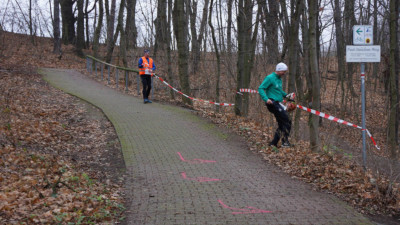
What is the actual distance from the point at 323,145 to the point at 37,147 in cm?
637

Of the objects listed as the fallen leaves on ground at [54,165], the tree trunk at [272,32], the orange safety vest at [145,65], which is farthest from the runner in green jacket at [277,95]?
the orange safety vest at [145,65]

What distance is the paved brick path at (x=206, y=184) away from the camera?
5.39 metres

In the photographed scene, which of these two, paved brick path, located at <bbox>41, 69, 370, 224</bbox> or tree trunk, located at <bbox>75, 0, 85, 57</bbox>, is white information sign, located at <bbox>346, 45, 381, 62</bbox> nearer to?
paved brick path, located at <bbox>41, 69, 370, 224</bbox>

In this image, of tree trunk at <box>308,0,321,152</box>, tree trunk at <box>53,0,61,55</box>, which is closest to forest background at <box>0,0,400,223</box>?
tree trunk at <box>308,0,321,152</box>

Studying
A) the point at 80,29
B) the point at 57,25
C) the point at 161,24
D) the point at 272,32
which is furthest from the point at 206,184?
the point at 80,29

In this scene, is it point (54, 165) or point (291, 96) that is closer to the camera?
point (54, 165)

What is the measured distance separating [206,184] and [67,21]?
106ft

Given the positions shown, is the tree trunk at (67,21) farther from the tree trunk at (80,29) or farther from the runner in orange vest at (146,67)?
the runner in orange vest at (146,67)

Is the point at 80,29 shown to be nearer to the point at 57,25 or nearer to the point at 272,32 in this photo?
the point at 57,25

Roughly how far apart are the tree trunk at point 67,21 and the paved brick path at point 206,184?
2551cm

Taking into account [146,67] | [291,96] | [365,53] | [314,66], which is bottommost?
[291,96]

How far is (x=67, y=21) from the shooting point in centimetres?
3519

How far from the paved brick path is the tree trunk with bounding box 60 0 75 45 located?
2551cm

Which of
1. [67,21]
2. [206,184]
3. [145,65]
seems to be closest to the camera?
[206,184]
